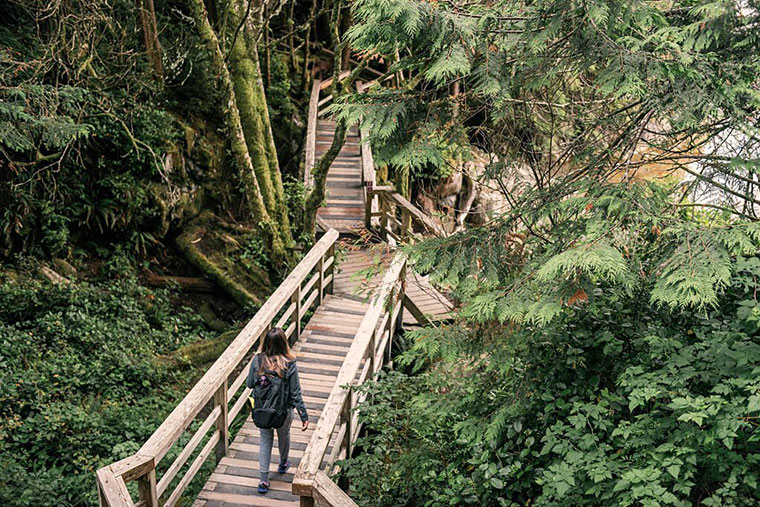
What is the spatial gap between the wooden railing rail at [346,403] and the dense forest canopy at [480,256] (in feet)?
0.92

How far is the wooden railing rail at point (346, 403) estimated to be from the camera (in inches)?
184

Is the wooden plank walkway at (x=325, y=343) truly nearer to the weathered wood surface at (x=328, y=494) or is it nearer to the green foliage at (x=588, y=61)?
the green foliage at (x=588, y=61)

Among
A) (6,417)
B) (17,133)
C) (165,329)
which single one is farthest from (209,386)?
(165,329)

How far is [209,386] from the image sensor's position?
5.51 metres

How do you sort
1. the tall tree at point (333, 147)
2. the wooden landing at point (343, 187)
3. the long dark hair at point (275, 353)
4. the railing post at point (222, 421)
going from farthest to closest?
the wooden landing at point (343, 187) → the tall tree at point (333, 147) → the railing post at point (222, 421) → the long dark hair at point (275, 353)

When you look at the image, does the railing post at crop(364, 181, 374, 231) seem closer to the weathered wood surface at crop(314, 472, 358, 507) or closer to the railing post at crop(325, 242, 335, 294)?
the railing post at crop(325, 242, 335, 294)

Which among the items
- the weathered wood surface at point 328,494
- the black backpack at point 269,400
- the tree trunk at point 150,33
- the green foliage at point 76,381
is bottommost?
the green foliage at point 76,381

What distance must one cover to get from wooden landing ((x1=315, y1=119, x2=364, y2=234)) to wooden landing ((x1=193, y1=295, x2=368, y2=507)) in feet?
10.9

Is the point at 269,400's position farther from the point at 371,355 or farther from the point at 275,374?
the point at 371,355

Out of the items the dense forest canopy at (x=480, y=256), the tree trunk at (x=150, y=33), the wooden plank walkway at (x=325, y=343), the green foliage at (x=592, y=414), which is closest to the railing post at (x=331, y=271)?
the wooden plank walkway at (x=325, y=343)

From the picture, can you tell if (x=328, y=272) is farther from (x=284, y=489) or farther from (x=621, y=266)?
(x=621, y=266)

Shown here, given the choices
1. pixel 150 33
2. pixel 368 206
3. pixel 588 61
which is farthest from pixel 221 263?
pixel 588 61

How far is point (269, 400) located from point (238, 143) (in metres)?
5.65

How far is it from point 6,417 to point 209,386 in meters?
3.36
